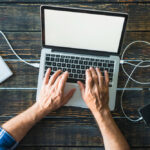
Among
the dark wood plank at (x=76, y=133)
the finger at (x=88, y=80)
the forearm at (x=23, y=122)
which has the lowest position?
the dark wood plank at (x=76, y=133)

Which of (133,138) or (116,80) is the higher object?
(116,80)

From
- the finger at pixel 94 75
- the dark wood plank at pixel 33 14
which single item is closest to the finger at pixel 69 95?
the finger at pixel 94 75

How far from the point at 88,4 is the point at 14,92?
55 cm

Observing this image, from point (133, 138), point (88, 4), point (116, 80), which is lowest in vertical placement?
point (133, 138)

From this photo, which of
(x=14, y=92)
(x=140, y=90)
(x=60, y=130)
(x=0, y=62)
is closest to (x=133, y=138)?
(x=140, y=90)

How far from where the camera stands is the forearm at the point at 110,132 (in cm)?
82

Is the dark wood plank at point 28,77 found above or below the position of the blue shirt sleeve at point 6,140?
above

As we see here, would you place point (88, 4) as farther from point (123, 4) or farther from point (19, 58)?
point (19, 58)

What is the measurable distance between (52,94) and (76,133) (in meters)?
0.22

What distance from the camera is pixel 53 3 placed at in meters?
0.91

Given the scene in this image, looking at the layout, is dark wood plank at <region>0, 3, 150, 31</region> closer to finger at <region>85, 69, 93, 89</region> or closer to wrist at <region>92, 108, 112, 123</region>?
finger at <region>85, 69, 93, 89</region>

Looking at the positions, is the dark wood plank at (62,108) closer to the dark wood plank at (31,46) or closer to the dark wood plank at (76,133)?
the dark wood plank at (76,133)

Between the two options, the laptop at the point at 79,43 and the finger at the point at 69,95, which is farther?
the finger at the point at 69,95

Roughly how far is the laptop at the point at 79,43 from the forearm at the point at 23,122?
114 millimetres
